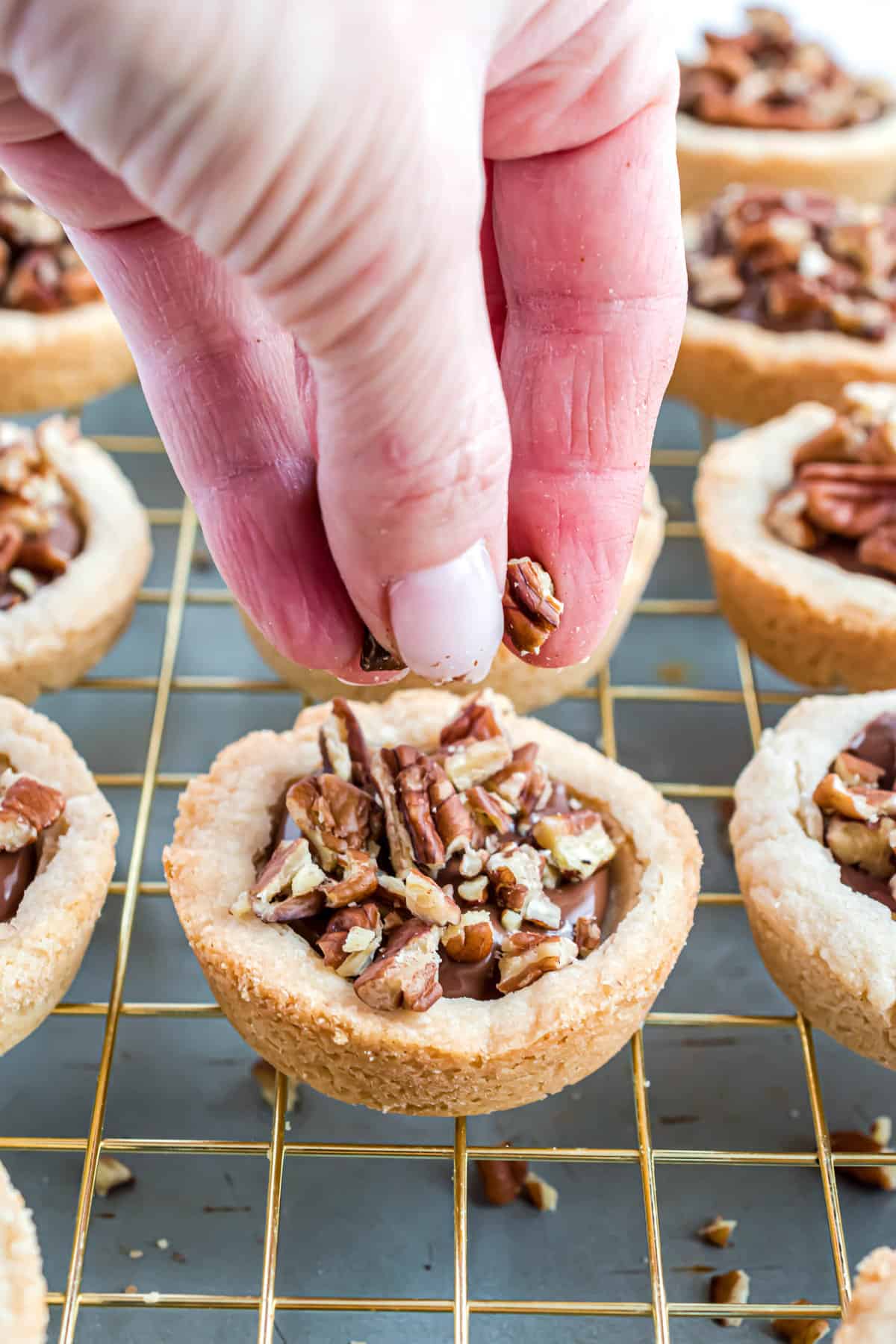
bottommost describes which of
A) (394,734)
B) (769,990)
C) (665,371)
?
(769,990)

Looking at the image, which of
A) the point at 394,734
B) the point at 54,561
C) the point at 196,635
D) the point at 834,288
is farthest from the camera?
the point at 834,288

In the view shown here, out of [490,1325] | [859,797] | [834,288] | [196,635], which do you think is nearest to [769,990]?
[859,797]

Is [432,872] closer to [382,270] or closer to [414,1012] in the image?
[414,1012]

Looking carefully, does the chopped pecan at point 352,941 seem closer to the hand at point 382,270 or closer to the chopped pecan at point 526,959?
the chopped pecan at point 526,959

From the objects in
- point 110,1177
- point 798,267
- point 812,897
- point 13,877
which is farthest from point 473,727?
point 798,267

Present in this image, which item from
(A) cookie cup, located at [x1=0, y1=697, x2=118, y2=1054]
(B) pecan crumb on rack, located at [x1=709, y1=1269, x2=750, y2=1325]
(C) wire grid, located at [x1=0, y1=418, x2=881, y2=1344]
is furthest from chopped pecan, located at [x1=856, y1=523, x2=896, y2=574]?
(A) cookie cup, located at [x1=0, y1=697, x2=118, y2=1054]

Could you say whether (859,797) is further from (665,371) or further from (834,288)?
(834,288)
